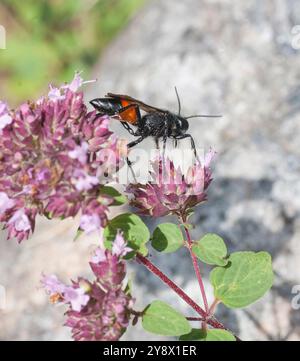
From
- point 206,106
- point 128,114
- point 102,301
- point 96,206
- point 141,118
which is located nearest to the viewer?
point 96,206

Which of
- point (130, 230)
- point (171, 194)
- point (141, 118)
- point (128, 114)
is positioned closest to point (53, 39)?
point (141, 118)

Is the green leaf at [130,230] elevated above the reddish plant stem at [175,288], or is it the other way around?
the green leaf at [130,230]

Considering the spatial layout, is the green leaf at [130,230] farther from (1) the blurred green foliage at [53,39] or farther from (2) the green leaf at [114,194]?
(1) the blurred green foliage at [53,39]

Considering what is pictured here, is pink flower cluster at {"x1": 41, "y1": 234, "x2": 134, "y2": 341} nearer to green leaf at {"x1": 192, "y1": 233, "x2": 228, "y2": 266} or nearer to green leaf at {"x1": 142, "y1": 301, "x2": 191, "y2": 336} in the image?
green leaf at {"x1": 142, "y1": 301, "x2": 191, "y2": 336}

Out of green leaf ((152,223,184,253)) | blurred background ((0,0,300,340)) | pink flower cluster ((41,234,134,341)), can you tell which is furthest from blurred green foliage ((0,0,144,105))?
pink flower cluster ((41,234,134,341))

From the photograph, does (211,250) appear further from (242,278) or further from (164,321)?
(164,321)

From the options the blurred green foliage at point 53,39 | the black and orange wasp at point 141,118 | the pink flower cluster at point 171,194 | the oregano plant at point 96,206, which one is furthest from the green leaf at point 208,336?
the blurred green foliage at point 53,39

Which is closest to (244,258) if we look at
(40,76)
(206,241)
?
(206,241)
